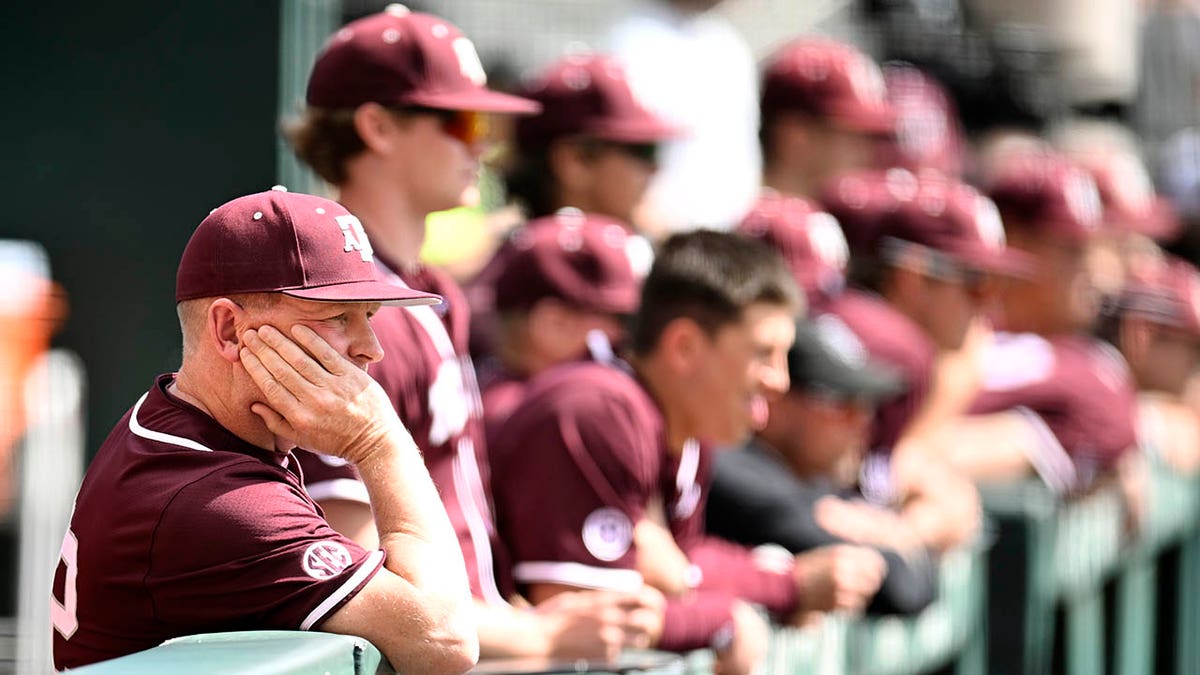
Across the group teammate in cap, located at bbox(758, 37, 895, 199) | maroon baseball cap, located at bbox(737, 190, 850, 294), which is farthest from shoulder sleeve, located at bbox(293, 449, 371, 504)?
teammate in cap, located at bbox(758, 37, 895, 199)

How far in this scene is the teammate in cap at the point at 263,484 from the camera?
196 cm

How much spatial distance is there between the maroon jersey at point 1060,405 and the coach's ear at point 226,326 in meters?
4.04

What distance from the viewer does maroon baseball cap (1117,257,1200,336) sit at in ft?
24.7

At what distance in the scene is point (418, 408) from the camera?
2.97 m

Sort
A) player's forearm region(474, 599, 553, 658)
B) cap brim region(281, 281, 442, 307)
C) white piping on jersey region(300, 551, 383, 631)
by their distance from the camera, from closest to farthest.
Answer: white piping on jersey region(300, 551, 383, 631)
cap brim region(281, 281, 442, 307)
player's forearm region(474, 599, 553, 658)

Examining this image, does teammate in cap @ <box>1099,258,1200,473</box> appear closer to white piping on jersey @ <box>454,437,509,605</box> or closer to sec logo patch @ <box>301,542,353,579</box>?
white piping on jersey @ <box>454,437,509,605</box>

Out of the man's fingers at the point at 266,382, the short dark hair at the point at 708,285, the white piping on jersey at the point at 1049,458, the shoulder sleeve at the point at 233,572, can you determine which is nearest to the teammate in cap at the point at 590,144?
the short dark hair at the point at 708,285

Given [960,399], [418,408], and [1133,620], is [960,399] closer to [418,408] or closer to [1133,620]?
[1133,620]

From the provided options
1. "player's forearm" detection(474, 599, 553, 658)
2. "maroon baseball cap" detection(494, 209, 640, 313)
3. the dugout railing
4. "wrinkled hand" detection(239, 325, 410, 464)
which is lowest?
the dugout railing

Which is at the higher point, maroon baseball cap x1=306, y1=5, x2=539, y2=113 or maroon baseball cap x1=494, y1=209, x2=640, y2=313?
maroon baseball cap x1=306, y1=5, x2=539, y2=113

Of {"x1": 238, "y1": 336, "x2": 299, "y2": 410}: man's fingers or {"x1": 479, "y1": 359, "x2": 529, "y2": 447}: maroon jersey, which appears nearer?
{"x1": 238, "y1": 336, "x2": 299, "y2": 410}: man's fingers

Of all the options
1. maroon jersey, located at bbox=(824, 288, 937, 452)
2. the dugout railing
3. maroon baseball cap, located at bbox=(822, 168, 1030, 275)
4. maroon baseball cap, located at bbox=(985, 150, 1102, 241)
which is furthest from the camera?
maroon baseball cap, located at bbox=(985, 150, 1102, 241)

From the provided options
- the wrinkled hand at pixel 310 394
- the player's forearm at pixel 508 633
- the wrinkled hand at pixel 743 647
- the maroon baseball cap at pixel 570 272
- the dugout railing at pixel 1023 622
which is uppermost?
the wrinkled hand at pixel 310 394

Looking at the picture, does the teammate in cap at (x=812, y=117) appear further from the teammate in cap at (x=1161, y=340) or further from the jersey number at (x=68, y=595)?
the jersey number at (x=68, y=595)
